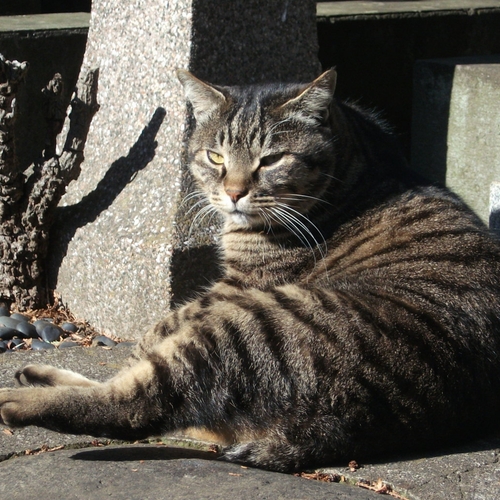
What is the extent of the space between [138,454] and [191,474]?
32 centimetres

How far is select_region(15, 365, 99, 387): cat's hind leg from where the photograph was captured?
3.51m

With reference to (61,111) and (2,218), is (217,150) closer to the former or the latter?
(61,111)

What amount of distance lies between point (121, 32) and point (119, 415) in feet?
8.04

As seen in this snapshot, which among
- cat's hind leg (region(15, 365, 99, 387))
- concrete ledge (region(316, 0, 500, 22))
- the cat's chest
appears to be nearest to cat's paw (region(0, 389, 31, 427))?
cat's hind leg (region(15, 365, 99, 387))

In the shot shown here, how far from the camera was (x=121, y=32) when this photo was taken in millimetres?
4672

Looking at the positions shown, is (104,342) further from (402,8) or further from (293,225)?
(402,8)

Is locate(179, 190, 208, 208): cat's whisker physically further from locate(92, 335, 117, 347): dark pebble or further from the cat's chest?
locate(92, 335, 117, 347): dark pebble

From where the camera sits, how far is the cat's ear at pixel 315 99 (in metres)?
3.62

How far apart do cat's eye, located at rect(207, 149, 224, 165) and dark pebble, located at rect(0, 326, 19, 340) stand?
5.15ft

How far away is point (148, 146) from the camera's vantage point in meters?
4.56

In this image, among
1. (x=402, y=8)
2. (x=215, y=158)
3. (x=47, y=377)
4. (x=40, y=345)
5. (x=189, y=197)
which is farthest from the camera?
(x=402, y=8)

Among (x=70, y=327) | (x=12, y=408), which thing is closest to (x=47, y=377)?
(x=12, y=408)

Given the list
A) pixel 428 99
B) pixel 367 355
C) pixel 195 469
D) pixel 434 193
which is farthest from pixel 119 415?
pixel 428 99

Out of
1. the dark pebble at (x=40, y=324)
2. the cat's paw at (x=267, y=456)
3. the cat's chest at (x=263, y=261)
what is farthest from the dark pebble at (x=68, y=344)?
the cat's paw at (x=267, y=456)
